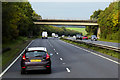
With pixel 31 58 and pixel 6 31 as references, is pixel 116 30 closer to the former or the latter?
pixel 6 31

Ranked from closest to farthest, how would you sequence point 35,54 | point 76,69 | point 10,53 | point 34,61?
point 34,61, point 35,54, point 76,69, point 10,53

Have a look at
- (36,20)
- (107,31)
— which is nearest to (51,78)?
(107,31)

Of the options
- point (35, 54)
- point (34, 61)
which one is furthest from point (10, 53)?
point (34, 61)

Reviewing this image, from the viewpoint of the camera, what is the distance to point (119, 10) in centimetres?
8169

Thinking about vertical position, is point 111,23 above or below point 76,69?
above

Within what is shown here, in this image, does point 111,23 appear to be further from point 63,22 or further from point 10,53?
point 10,53

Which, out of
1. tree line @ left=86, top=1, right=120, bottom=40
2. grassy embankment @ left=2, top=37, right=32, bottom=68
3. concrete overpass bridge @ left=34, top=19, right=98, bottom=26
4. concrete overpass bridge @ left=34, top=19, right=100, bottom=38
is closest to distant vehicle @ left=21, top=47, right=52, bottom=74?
grassy embankment @ left=2, top=37, right=32, bottom=68

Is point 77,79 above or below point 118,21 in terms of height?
below

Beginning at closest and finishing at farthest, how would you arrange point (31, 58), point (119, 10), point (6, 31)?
point (31, 58)
point (6, 31)
point (119, 10)

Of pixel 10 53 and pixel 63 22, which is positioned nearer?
pixel 10 53

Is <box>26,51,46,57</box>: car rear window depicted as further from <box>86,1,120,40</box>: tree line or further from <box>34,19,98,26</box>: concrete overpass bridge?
<box>34,19,98,26</box>: concrete overpass bridge

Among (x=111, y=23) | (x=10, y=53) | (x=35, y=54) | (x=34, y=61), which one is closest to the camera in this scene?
(x=34, y=61)

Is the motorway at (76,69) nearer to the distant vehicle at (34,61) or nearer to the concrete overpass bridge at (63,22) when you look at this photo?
the distant vehicle at (34,61)

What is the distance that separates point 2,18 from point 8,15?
124 cm
